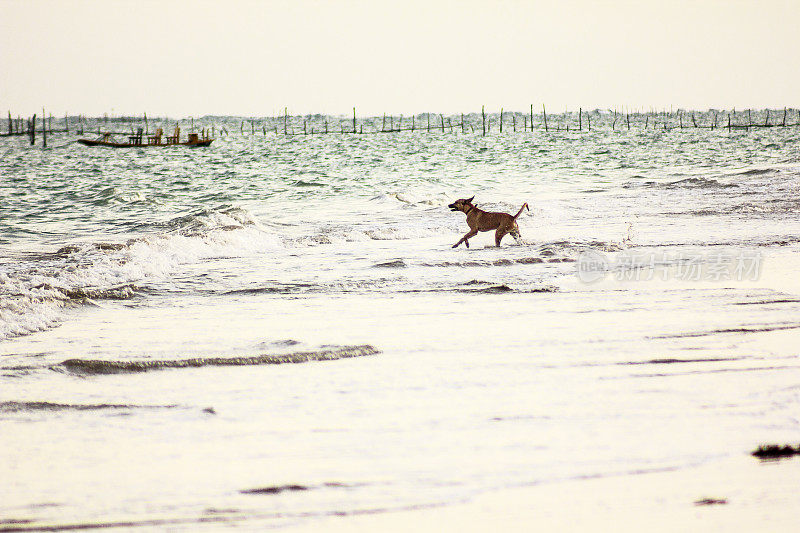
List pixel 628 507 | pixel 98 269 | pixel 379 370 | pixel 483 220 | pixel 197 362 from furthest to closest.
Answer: pixel 483 220 < pixel 98 269 < pixel 197 362 < pixel 379 370 < pixel 628 507

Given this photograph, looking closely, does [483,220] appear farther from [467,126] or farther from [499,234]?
[467,126]

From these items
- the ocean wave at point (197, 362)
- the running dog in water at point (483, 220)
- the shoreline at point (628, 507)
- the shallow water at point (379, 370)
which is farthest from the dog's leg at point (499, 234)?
the shoreline at point (628, 507)

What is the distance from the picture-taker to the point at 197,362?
11.1 ft

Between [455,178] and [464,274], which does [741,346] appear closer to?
[464,274]

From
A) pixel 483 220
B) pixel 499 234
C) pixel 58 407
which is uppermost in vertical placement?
pixel 483 220

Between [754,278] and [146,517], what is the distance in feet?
15.7

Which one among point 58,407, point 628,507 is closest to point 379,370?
point 58,407

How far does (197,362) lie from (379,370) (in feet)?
3.03

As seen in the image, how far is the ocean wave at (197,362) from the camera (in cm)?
331

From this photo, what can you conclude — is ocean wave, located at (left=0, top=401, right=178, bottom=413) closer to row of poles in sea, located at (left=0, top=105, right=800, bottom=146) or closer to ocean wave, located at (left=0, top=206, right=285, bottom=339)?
ocean wave, located at (left=0, top=206, right=285, bottom=339)

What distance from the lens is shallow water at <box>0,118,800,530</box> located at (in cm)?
209

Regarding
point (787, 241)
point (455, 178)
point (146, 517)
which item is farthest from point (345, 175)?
point (146, 517)

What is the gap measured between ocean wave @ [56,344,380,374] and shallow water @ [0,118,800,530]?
45mm

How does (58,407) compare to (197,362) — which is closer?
(58,407)
